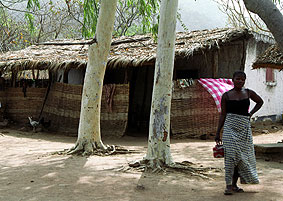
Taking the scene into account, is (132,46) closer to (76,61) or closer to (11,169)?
(76,61)

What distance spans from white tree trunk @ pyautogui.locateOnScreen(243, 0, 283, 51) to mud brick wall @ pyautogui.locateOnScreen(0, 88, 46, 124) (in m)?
8.44

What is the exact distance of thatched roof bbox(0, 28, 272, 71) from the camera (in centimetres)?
855

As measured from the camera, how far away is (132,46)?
35.0ft

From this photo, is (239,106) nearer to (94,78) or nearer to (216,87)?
(94,78)

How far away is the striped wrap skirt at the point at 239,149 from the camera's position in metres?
3.46

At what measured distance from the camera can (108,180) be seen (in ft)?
13.8

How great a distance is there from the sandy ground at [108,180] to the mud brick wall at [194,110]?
218cm

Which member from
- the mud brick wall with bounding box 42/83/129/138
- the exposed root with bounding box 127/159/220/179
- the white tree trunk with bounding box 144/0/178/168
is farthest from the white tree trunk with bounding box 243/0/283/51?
the mud brick wall with bounding box 42/83/129/138

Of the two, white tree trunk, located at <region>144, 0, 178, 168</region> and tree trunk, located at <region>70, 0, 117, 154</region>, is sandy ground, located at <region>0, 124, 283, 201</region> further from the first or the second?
tree trunk, located at <region>70, 0, 117, 154</region>

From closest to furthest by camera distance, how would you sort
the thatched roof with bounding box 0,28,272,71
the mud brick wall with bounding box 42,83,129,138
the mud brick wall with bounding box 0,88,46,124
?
the thatched roof with bounding box 0,28,272,71 → the mud brick wall with bounding box 42,83,129,138 → the mud brick wall with bounding box 0,88,46,124

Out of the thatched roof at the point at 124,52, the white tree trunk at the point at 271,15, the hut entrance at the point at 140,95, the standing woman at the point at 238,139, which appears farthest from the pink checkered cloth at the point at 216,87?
the standing woman at the point at 238,139

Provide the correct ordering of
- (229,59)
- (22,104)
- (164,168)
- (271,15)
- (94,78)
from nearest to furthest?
(271,15) < (164,168) < (94,78) < (229,59) < (22,104)

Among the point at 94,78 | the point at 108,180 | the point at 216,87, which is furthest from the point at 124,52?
the point at 108,180

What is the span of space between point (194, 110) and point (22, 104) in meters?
5.87
